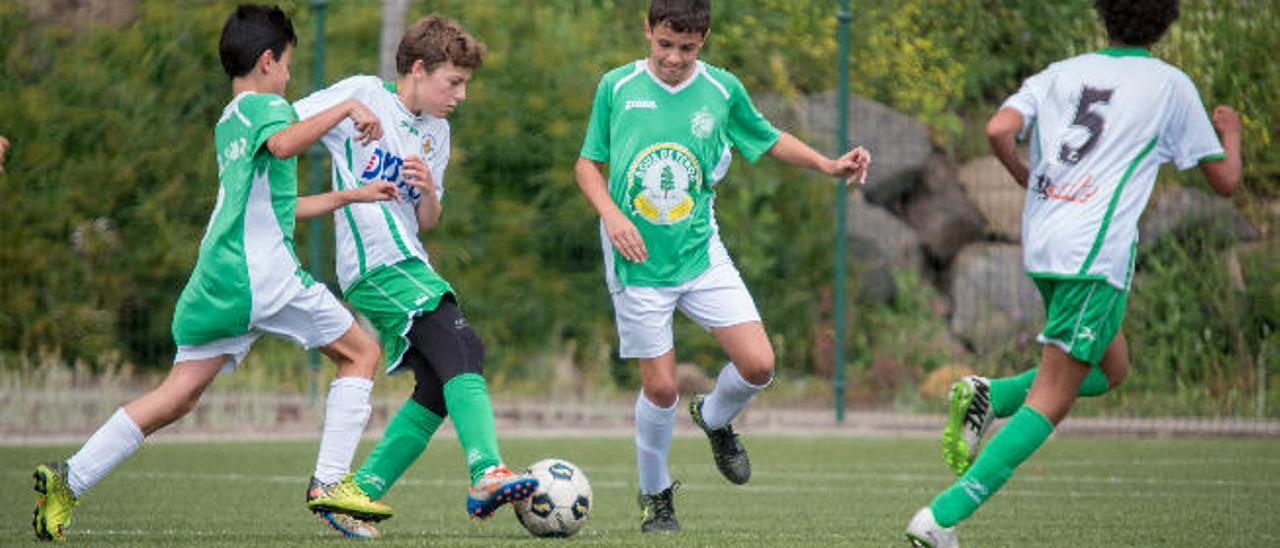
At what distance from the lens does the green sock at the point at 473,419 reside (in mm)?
6020

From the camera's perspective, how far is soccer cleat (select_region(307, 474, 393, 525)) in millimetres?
6105

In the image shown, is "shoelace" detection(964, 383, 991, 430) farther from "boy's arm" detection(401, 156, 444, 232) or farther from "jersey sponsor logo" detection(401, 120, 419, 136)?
"jersey sponsor logo" detection(401, 120, 419, 136)

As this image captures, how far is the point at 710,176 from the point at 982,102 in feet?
23.8

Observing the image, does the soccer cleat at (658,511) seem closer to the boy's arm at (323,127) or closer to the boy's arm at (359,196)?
the boy's arm at (359,196)

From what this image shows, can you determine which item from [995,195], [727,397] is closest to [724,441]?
[727,397]

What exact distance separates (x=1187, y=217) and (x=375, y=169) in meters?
8.13

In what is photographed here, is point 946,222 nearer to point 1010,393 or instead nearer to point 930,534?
point 1010,393

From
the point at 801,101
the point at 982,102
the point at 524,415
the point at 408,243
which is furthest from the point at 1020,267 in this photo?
the point at 408,243

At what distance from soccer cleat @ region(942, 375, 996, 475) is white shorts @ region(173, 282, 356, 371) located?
6.23 ft

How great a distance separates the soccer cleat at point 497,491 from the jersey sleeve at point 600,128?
1.34 metres

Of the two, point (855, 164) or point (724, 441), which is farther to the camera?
point (724, 441)

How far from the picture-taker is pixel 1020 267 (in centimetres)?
1367

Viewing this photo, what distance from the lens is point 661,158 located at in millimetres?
6660

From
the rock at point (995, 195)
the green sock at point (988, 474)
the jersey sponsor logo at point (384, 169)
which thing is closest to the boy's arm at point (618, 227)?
the jersey sponsor logo at point (384, 169)
